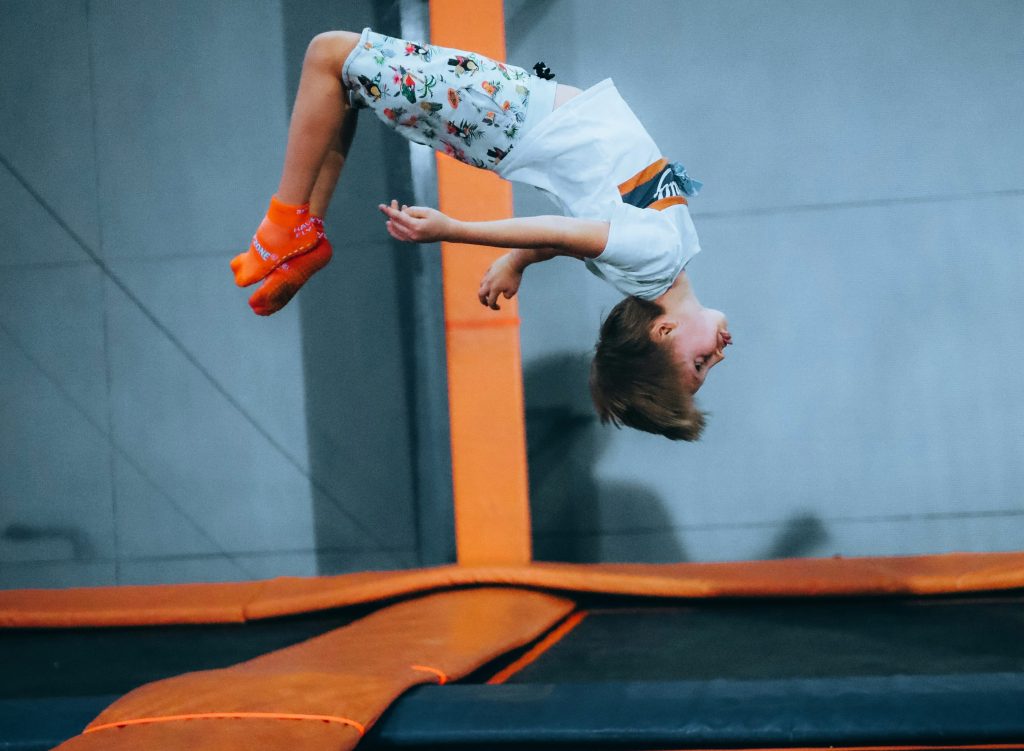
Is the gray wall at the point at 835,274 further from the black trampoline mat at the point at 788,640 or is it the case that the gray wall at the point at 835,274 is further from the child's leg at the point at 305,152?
the child's leg at the point at 305,152

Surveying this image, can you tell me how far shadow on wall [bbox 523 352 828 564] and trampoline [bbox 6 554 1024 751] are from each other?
366 mm

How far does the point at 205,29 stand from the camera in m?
3.04

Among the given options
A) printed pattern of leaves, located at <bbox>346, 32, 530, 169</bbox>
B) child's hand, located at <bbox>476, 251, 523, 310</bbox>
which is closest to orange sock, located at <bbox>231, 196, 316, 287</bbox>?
printed pattern of leaves, located at <bbox>346, 32, 530, 169</bbox>

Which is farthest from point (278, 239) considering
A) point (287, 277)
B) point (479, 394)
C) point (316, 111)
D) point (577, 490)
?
point (577, 490)

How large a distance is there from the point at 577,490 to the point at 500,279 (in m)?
1.14

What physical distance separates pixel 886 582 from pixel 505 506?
37.2 inches

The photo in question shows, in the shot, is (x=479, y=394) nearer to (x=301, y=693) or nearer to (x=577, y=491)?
(x=577, y=491)

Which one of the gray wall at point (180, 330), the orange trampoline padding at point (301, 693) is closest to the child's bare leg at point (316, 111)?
the orange trampoline padding at point (301, 693)

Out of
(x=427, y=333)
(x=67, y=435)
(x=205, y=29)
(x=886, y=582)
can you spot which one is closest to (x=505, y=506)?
(x=427, y=333)

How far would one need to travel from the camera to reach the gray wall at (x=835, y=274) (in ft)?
8.98

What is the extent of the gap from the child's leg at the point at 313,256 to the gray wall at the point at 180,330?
3.86 feet

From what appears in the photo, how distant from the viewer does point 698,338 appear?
6.17 feet

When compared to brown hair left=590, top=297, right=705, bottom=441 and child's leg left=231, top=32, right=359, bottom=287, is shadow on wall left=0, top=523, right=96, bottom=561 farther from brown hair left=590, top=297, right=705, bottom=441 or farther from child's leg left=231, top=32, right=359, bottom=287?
brown hair left=590, top=297, right=705, bottom=441

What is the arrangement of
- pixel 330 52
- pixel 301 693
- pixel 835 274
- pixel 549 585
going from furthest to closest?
1. pixel 835 274
2. pixel 549 585
3. pixel 330 52
4. pixel 301 693
